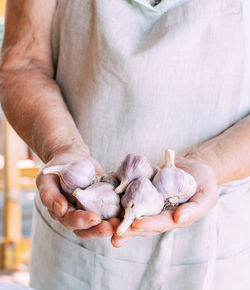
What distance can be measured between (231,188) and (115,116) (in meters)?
0.23

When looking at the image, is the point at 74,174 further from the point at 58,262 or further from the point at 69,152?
the point at 58,262

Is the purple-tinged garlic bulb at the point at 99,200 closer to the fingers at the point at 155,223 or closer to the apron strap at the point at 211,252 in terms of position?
the fingers at the point at 155,223

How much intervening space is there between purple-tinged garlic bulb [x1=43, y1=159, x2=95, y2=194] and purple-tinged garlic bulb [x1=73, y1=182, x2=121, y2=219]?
18 mm

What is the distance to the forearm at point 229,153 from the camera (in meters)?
0.77

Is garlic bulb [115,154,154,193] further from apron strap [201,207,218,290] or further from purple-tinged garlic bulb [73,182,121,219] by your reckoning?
apron strap [201,207,218,290]

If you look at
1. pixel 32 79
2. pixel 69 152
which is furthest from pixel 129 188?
pixel 32 79

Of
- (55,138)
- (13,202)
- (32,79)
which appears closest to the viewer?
(55,138)

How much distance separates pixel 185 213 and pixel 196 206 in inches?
1.1

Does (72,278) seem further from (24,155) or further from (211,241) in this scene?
(24,155)

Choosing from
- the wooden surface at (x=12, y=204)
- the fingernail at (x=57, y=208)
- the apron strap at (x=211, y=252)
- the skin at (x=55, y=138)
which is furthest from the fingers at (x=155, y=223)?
the wooden surface at (x=12, y=204)

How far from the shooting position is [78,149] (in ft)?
2.51

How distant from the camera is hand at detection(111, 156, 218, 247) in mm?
604

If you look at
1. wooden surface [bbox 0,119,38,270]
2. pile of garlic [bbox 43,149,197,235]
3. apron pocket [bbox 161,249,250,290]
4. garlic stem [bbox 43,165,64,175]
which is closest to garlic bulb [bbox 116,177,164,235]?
pile of garlic [bbox 43,149,197,235]

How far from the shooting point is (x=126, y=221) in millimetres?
603
